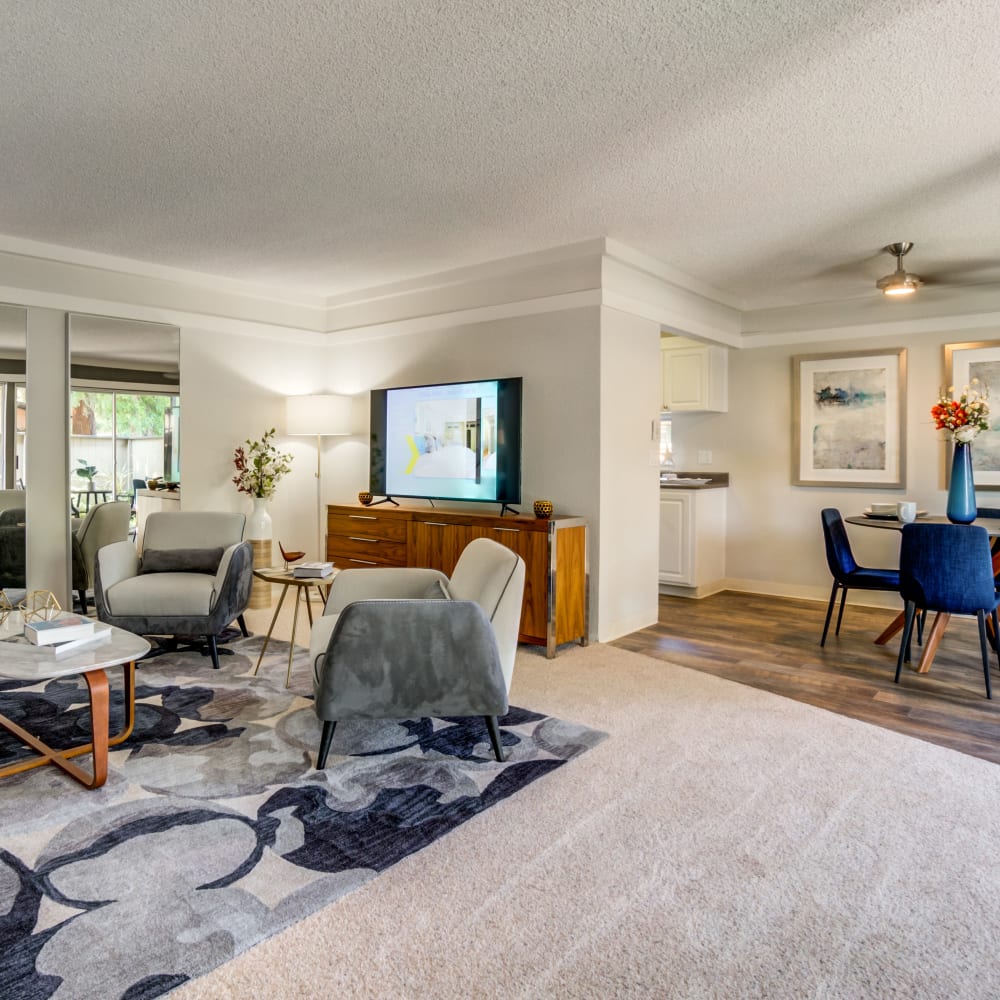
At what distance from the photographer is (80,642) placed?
2.74 meters

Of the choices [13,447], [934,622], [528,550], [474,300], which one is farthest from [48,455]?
[934,622]

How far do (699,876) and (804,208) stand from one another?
3.29m

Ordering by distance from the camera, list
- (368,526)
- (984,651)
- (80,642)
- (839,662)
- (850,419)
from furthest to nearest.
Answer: (850,419) < (368,526) < (839,662) < (984,651) < (80,642)

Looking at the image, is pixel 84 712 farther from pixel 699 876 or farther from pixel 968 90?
pixel 968 90

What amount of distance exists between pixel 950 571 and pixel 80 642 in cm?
402

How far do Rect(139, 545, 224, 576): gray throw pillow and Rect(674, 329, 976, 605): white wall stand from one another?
4263 mm

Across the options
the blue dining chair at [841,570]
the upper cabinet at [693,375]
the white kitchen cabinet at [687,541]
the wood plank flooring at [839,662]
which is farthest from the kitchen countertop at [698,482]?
the blue dining chair at [841,570]

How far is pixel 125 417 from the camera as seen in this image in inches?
201

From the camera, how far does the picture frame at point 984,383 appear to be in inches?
210

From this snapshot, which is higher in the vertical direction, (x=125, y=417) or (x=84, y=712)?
(x=125, y=417)

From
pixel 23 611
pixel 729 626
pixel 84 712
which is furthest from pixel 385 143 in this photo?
pixel 729 626

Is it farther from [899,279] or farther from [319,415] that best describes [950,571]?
[319,415]

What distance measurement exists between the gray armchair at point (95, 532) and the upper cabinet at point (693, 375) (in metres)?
4.33

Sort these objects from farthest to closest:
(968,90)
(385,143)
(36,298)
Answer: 1. (36,298)
2. (385,143)
3. (968,90)
